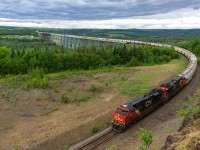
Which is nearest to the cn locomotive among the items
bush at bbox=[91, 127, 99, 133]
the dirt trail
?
the dirt trail

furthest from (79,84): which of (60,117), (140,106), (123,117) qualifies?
(123,117)

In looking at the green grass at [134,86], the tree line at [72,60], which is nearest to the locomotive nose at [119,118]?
the green grass at [134,86]

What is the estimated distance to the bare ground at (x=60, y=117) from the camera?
84.0 ft

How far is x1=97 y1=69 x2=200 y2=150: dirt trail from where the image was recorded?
77.1 ft

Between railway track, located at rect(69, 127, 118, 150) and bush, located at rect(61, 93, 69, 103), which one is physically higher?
bush, located at rect(61, 93, 69, 103)

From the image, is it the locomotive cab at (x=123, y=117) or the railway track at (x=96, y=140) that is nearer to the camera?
the railway track at (x=96, y=140)

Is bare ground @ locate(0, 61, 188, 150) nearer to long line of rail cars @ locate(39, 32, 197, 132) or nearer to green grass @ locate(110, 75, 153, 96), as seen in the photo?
long line of rail cars @ locate(39, 32, 197, 132)

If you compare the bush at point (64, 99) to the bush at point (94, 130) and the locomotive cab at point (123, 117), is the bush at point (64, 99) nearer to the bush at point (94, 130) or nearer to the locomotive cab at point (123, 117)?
the bush at point (94, 130)

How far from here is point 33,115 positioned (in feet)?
110

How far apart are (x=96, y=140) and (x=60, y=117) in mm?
7556

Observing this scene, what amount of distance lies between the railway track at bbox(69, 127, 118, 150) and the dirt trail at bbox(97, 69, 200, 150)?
1.90 feet

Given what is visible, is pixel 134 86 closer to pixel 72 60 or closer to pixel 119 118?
pixel 119 118

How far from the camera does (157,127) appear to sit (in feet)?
88.4

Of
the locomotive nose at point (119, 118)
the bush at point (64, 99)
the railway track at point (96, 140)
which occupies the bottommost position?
the railway track at point (96, 140)
